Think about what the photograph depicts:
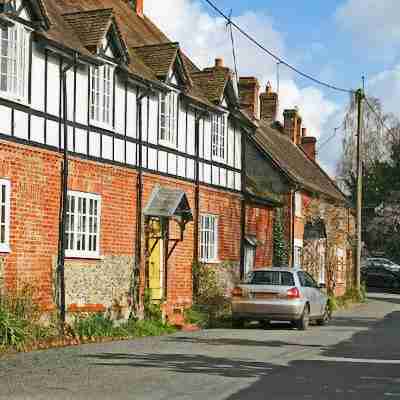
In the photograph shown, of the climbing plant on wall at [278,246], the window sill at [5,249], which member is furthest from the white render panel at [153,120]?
the climbing plant on wall at [278,246]

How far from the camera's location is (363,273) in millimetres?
51594

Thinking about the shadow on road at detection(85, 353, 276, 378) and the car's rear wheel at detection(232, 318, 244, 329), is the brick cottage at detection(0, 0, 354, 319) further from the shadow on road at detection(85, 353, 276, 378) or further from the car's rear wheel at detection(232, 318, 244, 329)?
the shadow on road at detection(85, 353, 276, 378)

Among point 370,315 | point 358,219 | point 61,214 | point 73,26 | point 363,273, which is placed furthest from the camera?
point 363,273

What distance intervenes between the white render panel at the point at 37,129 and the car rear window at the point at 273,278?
726cm

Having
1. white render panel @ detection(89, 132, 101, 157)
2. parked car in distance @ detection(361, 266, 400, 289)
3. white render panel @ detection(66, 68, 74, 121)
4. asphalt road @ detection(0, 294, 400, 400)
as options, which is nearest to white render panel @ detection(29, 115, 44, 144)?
white render panel @ detection(66, 68, 74, 121)

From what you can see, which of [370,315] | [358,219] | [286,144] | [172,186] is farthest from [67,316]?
[286,144]

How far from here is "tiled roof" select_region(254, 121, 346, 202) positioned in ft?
116

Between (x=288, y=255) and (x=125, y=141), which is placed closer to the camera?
(x=125, y=141)

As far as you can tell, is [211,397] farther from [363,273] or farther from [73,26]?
[363,273]

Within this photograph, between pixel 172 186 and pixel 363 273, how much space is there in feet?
100

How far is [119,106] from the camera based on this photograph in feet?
67.3

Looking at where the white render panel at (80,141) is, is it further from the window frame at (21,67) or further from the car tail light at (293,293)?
the car tail light at (293,293)

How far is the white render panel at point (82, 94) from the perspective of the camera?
1877 cm

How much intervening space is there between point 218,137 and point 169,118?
12.1 ft
